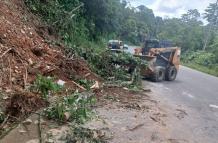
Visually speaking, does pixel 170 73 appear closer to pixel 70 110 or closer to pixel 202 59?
pixel 70 110

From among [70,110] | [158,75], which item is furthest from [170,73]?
[70,110]

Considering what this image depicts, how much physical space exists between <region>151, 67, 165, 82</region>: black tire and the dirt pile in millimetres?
4700

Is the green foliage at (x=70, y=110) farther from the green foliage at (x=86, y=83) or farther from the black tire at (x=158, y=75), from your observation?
the black tire at (x=158, y=75)

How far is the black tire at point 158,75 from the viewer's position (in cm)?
1659

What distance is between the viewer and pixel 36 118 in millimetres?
7500

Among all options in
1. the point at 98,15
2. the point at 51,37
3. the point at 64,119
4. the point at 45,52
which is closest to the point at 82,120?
the point at 64,119

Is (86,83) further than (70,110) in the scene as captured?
Yes

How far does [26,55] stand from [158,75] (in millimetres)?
7985

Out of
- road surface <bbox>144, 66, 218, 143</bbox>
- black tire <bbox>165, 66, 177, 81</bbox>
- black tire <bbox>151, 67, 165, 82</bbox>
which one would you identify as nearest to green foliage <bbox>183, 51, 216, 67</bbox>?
black tire <bbox>165, 66, 177, 81</bbox>

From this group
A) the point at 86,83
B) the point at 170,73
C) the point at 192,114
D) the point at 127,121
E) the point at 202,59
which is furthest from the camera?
the point at 202,59

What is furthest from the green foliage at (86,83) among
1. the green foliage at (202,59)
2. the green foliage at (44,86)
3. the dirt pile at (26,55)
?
the green foliage at (202,59)

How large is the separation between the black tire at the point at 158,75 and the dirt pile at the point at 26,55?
4700 millimetres

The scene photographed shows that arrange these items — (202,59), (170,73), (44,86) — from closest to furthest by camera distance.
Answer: (44,86) < (170,73) < (202,59)

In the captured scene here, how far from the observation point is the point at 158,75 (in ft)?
55.6
